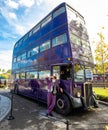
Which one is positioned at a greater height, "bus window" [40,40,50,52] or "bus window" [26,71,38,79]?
"bus window" [40,40,50,52]

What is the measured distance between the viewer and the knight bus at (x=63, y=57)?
19.5 ft

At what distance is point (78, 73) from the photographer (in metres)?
6.20

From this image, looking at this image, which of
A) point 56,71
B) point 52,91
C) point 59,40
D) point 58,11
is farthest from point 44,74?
point 58,11

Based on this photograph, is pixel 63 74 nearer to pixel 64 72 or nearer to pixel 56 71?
pixel 64 72

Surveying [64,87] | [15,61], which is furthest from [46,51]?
[15,61]

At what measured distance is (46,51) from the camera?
7.73m

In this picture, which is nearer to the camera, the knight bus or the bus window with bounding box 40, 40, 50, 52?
the knight bus

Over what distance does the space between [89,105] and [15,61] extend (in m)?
9.07

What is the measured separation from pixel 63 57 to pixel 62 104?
2.24 m

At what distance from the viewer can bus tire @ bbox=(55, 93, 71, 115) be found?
5.75 meters

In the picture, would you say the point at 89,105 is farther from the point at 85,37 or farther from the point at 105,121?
the point at 85,37

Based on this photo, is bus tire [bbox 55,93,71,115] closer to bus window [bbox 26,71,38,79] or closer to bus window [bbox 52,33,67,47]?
bus window [bbox 52,33,67,47]

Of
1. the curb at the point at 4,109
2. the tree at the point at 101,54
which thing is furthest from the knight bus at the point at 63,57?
the tree at the point at 101,54

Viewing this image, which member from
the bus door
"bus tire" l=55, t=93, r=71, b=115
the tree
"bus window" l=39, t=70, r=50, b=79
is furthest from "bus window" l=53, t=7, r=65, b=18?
the tree
